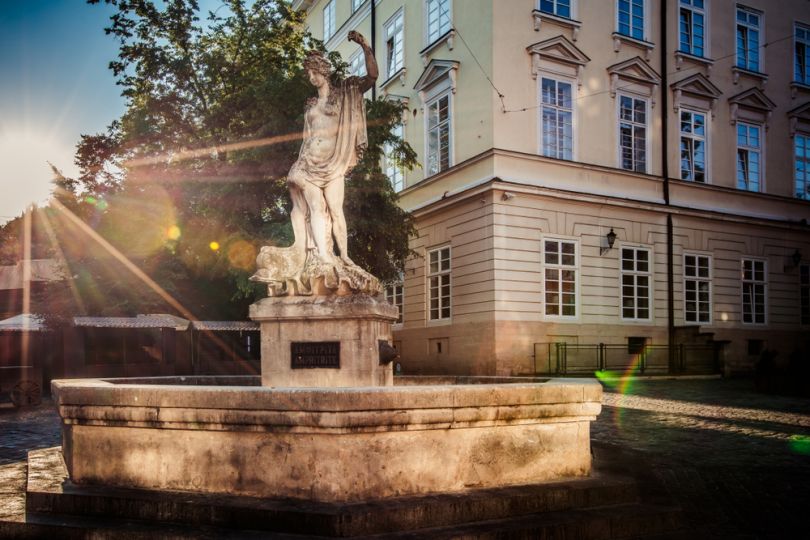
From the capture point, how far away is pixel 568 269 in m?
22.5

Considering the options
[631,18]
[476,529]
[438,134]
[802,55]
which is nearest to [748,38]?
[802,55]

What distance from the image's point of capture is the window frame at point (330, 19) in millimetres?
35906

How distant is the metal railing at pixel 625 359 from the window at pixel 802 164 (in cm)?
970

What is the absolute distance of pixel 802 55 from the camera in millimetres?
28422

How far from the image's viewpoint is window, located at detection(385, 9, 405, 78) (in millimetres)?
28109

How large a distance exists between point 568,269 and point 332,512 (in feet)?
62.8

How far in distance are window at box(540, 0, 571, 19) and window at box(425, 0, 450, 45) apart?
133 inches

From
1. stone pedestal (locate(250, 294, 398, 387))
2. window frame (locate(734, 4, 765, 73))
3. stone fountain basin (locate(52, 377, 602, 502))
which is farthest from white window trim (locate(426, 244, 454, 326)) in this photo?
stone fountain basin (locate(52, 377, 602, 502))

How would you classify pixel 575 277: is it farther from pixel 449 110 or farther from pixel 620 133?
pixel 449 110

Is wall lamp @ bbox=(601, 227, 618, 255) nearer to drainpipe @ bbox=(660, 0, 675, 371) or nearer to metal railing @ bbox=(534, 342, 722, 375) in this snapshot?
drainpipe @ bbox=(660, 0, 675, 371)

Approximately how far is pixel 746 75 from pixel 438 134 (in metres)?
11.9

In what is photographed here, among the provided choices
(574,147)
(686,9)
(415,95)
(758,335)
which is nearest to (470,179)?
(574,147)

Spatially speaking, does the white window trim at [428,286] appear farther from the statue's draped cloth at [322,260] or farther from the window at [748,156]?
the statue's draped cloth at [322,260]

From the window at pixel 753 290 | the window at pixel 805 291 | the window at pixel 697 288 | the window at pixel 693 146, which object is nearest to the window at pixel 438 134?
the window at pixel 693 146
